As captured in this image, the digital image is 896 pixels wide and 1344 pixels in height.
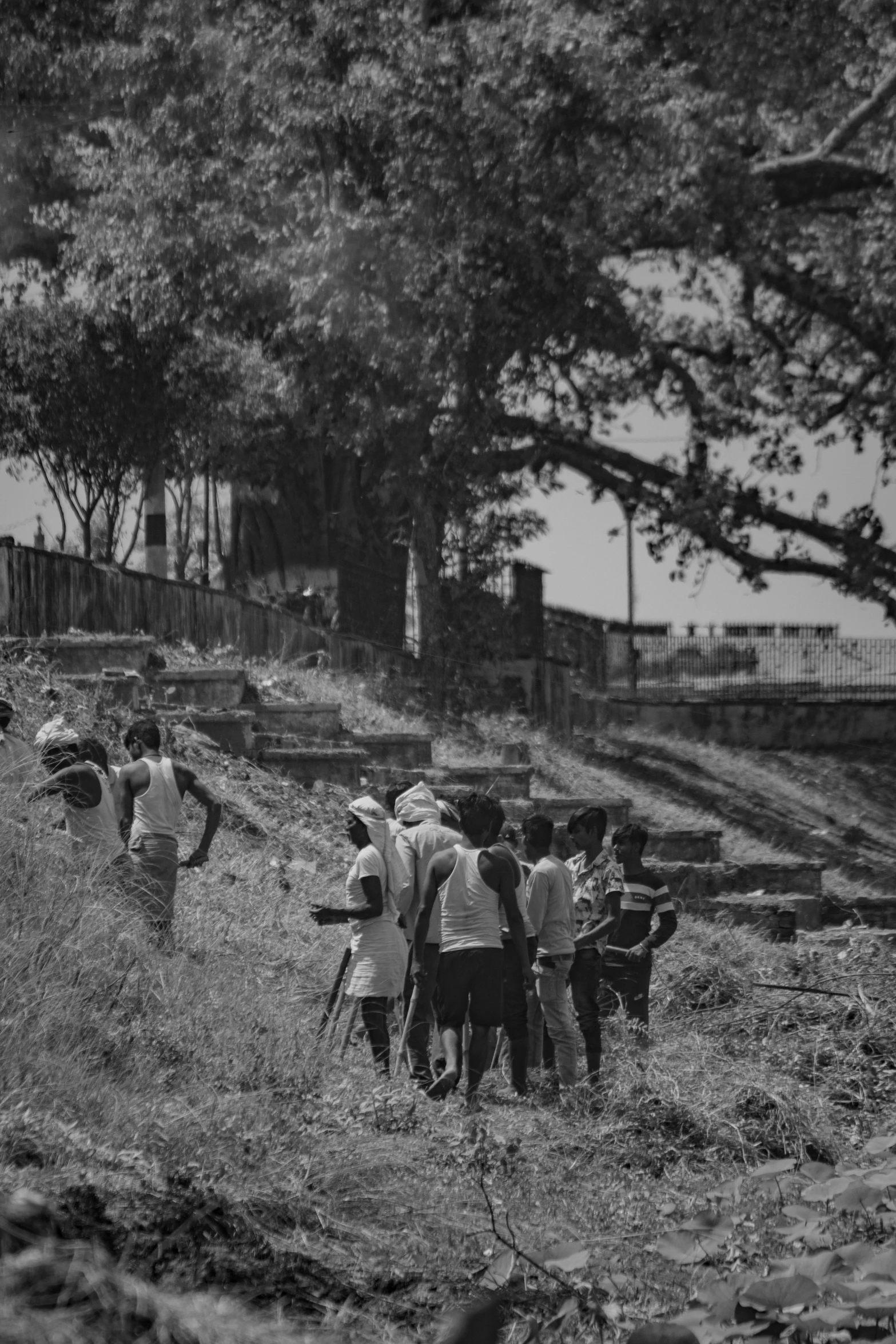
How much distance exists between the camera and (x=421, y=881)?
8398 mm

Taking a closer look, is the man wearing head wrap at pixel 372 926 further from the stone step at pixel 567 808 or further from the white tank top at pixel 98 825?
the stone step at pixel 567 808

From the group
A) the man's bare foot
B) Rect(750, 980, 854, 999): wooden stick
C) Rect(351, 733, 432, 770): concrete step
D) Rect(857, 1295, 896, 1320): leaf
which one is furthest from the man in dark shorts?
Rect(351, 733, 432, 770): concrete step

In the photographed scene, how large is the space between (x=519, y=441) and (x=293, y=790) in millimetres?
10239

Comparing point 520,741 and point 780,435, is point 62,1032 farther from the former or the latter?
point 780,435

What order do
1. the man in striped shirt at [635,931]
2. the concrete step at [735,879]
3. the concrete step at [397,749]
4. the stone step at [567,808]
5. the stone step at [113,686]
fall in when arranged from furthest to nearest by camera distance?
the concrete step at [397,749] → the stone step at [567,808] → the stone step at [113,686] → the concrete step at [735,879] → the man in striped shirt at [635,931]

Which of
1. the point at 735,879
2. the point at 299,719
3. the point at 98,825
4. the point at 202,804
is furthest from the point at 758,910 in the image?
the point at 98,825

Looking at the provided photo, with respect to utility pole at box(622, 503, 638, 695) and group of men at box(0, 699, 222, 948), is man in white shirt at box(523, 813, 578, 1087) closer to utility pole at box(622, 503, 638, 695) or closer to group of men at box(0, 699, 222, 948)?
group of men at box(0, 699, 222, 948)

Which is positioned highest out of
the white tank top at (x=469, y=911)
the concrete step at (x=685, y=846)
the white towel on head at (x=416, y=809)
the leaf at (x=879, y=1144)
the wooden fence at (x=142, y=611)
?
the wooden fence at (x=142, y=611)

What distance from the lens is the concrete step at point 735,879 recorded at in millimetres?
12195

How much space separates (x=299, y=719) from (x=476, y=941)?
6.56 metres

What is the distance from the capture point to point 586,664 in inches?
1043

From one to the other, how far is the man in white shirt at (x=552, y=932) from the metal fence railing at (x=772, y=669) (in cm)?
1840

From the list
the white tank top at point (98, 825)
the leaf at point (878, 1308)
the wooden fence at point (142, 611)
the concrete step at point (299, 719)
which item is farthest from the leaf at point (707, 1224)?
the wooden fence at point (142, 611)

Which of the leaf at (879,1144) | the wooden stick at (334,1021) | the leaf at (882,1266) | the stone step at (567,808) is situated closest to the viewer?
the leaf at (882,1266)
